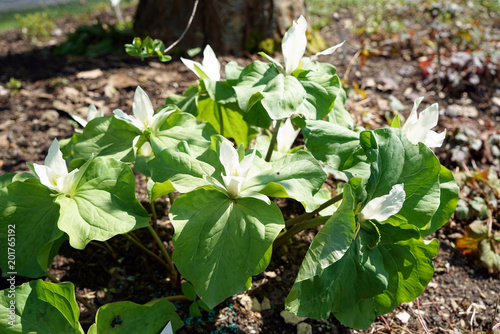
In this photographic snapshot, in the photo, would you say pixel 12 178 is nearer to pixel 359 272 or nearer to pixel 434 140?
pixel 359 272

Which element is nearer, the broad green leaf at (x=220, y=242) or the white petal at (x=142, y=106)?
the broad green leaf at (x=220, y=242)

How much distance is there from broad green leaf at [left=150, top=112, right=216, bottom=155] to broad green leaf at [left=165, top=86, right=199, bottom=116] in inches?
7.5

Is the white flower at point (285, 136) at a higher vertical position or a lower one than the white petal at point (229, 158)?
lower

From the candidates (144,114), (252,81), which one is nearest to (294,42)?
(252,81)

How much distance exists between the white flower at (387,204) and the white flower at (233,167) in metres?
0.47

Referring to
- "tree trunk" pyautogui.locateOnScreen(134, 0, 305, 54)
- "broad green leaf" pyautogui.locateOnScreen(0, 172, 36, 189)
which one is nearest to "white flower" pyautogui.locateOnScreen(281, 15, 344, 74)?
"broad green leaf" pyautogui.locateOnScreen(0, 172, 36, 189)

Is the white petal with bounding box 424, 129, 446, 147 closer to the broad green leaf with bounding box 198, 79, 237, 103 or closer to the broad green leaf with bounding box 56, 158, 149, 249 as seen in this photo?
the broad green leaf with bounding box 198, 79, 237, 103

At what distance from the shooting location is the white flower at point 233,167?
143 centimetres

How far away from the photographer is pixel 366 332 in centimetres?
191

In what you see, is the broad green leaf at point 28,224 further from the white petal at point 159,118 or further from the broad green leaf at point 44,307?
the white petal at point 159,118

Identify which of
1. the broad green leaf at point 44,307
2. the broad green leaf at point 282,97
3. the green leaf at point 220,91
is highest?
the broad green leaf at point 282,97

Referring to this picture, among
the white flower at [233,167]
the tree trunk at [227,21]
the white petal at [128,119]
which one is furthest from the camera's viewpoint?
the tree trunk at [227,21]

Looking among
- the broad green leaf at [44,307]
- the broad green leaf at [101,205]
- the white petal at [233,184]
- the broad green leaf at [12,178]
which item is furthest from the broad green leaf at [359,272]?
the broad green leaf at [12,178]

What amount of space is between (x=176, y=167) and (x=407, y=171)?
92cm
